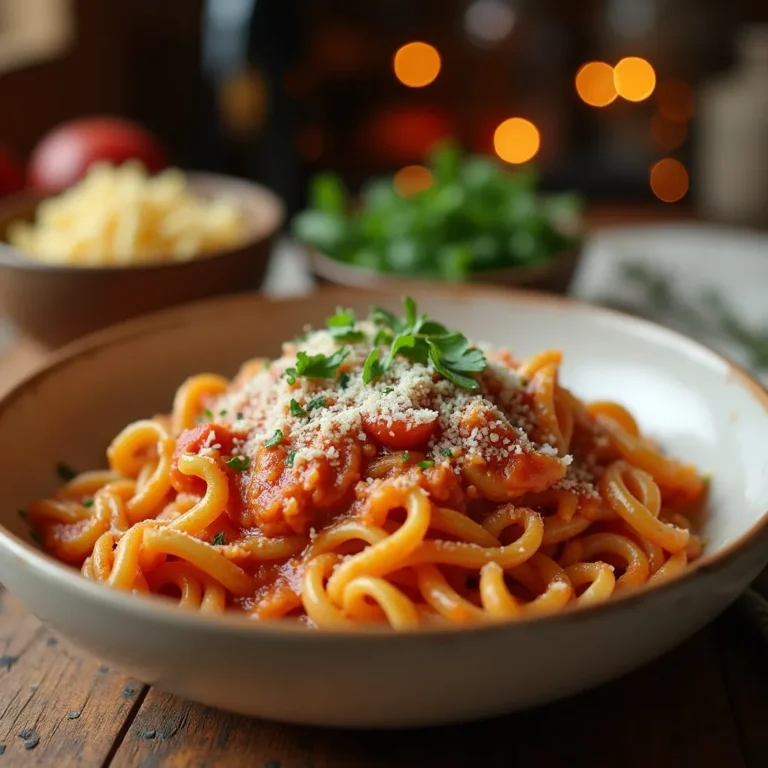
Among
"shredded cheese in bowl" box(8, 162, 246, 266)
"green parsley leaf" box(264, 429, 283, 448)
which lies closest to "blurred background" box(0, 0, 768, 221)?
"shredded cheese in bowl" box(8, 162, 246, 266)

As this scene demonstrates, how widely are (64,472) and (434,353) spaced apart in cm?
97

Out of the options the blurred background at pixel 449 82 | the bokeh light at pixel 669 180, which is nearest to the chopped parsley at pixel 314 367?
the blurred background at pixel 449 82

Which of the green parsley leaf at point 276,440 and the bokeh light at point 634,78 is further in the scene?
the bokeh light at point 634,78

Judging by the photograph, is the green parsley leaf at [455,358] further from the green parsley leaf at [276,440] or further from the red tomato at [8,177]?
the red tomato at [8,177]

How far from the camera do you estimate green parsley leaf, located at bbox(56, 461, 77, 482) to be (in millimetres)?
2383

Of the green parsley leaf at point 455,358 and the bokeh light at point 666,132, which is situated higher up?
the green parsley leaf at point 455,358

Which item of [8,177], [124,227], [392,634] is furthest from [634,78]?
[392,634]

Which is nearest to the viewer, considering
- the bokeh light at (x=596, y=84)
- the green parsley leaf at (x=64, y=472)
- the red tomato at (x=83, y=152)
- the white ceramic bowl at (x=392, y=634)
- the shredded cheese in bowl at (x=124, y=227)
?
the white ceramic bowl at (x=392, y=634)

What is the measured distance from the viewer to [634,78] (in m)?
6.93

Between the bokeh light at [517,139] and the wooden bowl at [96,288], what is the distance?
4.33m

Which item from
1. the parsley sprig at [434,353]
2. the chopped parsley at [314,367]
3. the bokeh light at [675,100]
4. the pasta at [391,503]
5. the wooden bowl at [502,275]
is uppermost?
the parsley sprig at [434,353]

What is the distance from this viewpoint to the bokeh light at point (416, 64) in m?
7.01

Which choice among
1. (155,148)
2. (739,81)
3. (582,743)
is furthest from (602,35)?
(582,743)

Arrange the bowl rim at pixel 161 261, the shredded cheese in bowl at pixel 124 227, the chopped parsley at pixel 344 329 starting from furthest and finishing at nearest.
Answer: the shredded cheese in bowl at pixel 124 227
the bowl rim at pixel 161 261
the chopped parsley at pixel 344 329
